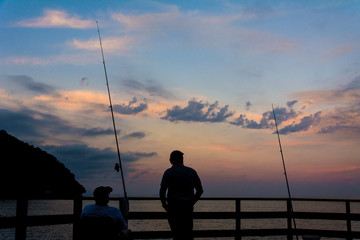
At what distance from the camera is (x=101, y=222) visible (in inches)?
164

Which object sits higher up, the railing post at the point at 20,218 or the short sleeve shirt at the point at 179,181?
the short sleeve shirt at the point at 179,181

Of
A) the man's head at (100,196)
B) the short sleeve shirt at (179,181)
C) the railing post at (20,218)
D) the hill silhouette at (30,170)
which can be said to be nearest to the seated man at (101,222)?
the man's head at (100,196)

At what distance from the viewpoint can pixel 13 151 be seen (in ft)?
362

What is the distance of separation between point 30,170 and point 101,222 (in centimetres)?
10451

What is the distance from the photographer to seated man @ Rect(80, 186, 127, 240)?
4.16 m

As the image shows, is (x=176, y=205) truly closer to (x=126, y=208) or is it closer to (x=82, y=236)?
(x=126, y=208)

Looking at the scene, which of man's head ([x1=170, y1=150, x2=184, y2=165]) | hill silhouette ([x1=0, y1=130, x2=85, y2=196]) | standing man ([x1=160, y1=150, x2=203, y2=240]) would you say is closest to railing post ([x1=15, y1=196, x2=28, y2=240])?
standing man ([x1=160, y1=150, x2=203, y2=240])

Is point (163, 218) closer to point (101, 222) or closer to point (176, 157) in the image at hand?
point (176, 157)

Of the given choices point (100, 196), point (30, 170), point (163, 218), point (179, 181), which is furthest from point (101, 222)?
point (30, 170)

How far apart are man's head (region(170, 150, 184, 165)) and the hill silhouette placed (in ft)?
308

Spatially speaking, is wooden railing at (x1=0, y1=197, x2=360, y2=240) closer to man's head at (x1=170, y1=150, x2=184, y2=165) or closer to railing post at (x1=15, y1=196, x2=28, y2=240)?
railing post at (x1=15, y1=196, x2=28, y2=240)

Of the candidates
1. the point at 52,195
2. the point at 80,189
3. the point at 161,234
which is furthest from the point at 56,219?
the point at 80,189

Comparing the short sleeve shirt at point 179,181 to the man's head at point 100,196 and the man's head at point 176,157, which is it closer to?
the man's head at point 176,157

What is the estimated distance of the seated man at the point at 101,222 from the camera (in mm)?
4160
